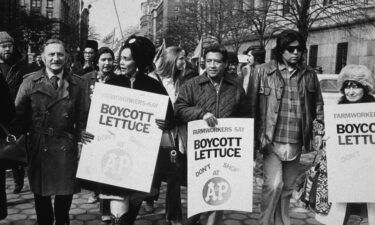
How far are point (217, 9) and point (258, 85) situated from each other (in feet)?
74.9

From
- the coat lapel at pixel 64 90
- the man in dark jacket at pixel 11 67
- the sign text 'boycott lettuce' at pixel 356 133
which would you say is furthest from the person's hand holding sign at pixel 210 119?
the man in dark jacket at pixel 11 67

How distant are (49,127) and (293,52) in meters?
2.28

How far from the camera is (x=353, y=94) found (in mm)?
3750

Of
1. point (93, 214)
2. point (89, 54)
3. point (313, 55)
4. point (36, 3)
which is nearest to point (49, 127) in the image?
point (93, 214)

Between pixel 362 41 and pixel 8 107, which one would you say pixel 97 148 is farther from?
pixel 362 41

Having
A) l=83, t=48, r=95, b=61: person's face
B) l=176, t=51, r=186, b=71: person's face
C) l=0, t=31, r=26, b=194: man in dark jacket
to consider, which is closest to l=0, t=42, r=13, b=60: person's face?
l=0, t=31, r=26, b=194: man in dark jacket

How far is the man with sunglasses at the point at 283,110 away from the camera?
13.0ft

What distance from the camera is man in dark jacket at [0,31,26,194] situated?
4.97 m

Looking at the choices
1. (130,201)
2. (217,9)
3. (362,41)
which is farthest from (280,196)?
(217,9)

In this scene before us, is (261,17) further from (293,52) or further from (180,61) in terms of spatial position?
(293,52)

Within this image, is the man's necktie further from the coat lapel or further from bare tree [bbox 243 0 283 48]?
bare tree [bbox 243 0 283 48]

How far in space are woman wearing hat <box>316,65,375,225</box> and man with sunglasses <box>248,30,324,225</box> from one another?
0.31m

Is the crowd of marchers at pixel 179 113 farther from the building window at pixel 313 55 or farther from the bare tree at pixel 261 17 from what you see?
the building window at pixel 313 55

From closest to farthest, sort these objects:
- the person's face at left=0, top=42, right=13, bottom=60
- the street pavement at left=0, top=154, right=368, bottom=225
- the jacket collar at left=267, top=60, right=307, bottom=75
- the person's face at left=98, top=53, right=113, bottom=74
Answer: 1. the jacket collar at left=267, top=60, right=307, bottom=75
2. the street pavement at left=0, top=154, right=368, bottom=225
3. the person's face at left=0, top=42, right=13, bottom=60
4. the person's face at left=98, top=53, right=113, bottom=74
